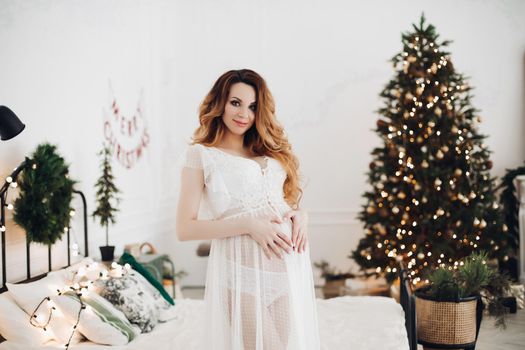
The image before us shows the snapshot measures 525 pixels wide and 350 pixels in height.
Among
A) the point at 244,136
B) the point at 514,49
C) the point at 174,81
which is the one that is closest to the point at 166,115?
the point at 174,81

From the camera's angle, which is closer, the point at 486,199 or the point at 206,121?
the point at 206,121

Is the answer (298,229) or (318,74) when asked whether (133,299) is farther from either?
(318,74)

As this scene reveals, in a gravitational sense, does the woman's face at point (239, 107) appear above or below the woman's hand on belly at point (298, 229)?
above

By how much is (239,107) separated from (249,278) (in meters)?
0.60

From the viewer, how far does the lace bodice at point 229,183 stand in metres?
1.94

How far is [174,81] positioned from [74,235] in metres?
2.77

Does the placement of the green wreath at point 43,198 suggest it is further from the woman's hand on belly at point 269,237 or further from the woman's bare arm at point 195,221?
the woman's hand on belly at point 269,237

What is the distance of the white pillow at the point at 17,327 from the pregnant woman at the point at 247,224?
1.08 meters

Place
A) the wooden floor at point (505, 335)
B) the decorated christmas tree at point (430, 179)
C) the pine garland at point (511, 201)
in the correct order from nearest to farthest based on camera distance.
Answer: the wooden floor at point (505, 335), the decorated christmas tree at point (430, 179), the pine garland at point (511, 201)

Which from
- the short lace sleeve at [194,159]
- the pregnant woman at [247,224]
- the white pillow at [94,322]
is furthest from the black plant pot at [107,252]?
the short lace sleeve at [194,159]

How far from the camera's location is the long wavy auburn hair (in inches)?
79.9

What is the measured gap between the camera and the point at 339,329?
2.93 meters

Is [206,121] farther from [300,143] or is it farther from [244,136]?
[300,143]

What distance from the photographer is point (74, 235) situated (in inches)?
152
